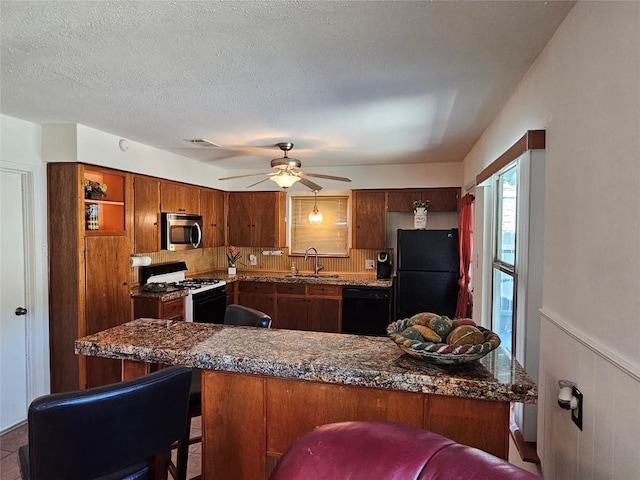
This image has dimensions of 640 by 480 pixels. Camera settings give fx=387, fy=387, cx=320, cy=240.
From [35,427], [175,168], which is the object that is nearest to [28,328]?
[175,168]

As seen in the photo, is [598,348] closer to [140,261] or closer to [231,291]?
[140,261]

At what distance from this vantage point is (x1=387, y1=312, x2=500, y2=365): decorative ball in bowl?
1285 mm

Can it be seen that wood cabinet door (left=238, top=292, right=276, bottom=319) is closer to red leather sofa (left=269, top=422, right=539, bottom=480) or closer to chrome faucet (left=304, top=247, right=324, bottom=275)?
chrome faucet (left=304, top=247, right=324, bottom=275)

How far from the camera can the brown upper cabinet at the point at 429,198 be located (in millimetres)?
5055

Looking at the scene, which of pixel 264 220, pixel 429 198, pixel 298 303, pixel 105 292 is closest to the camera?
pixel 105 292

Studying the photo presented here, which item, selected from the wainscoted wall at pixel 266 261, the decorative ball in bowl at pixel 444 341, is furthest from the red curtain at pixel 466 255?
the decorative ball in bowl at pixel 444 341

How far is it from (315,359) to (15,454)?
105 inches

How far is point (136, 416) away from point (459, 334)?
1.09m

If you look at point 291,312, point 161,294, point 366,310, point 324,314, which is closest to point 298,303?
point 291,312

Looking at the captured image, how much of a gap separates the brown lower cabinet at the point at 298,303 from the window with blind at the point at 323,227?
2.57ft

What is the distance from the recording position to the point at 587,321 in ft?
4.20

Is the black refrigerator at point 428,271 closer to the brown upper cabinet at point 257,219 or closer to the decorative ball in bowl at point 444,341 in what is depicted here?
the brown upper cabinet at point 257,219

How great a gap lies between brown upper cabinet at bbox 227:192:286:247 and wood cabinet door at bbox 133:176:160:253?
1.64m

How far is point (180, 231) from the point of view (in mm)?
4582
